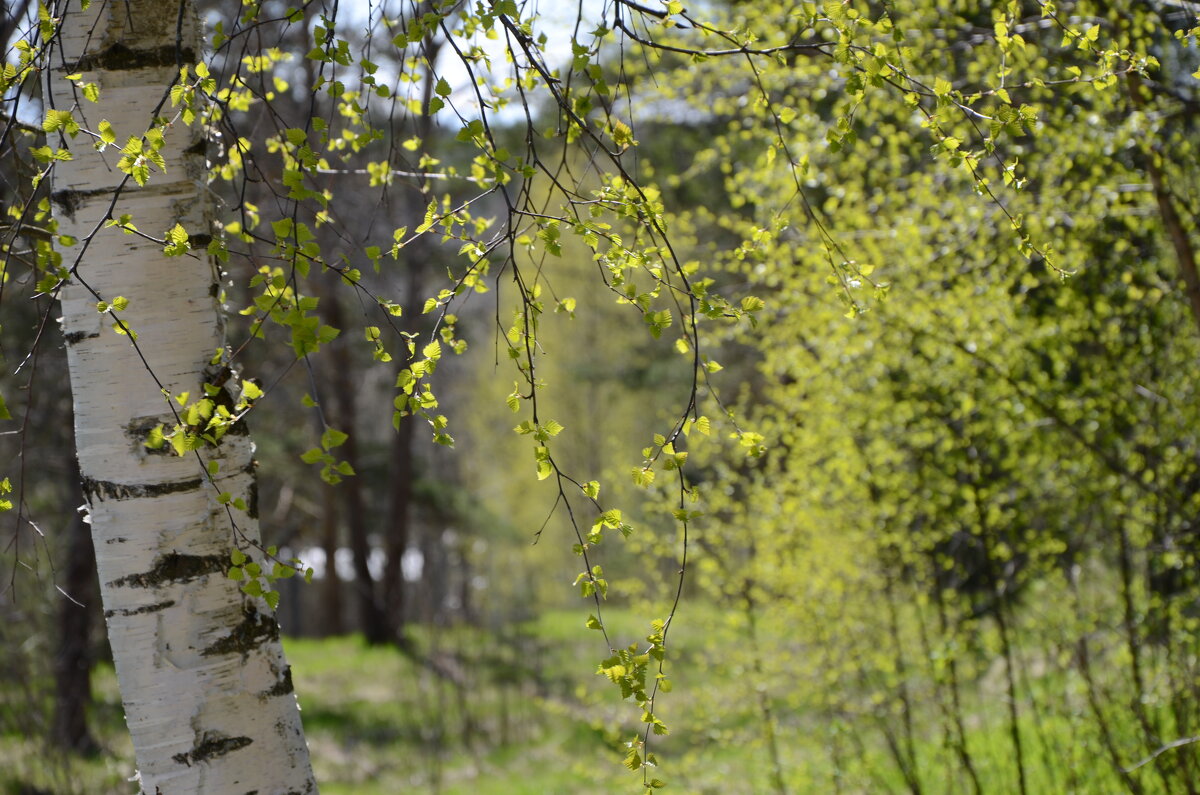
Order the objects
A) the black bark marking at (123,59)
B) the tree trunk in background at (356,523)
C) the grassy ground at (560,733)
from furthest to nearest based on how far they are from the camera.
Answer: the tree trunk in background at (356,523) → the grassy ground at (560,733) → the black bark marking at (123,59)

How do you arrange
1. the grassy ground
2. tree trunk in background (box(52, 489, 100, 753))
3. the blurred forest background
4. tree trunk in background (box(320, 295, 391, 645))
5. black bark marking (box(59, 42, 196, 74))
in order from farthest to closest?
tree trunk in background (box(320, 295, 391, 645)), tree trunk in background (box(52, 489, 100, 753)), the grassy ground, the blurred forest background, black bark marking (box(59, 42, 196, 74))

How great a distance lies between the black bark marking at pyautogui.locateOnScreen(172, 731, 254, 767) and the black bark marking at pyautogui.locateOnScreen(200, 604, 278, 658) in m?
0.15

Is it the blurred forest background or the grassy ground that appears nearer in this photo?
the blurred forest background

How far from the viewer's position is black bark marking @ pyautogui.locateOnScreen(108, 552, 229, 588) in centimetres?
183

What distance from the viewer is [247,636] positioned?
1.89 m

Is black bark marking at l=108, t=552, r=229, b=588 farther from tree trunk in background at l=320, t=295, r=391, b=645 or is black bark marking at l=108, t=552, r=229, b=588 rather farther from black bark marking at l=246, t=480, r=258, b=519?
tree trunk in background at l=320, t=295, r=391, b=645

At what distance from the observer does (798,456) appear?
4969 millimetres

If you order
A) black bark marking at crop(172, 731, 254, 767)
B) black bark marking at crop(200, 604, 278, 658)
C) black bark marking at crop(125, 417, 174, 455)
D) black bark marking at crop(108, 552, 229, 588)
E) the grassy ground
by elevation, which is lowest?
the grassy ground

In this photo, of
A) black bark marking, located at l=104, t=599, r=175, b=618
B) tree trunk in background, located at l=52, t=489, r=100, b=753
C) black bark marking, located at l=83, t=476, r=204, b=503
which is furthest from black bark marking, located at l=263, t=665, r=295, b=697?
tree trunk in background, located at l=52, t=489, r=100, b=753

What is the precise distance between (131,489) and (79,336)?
326 mm

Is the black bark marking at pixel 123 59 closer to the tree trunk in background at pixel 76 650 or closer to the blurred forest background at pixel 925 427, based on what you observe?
the blurred forest background at pixel 925 427

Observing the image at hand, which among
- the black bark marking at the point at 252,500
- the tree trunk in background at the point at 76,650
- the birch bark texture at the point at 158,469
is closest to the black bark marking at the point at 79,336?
the birch bark texture at the point at 158,469

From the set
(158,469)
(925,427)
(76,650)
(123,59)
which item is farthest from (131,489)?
(76,650)

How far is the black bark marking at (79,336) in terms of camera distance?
74.5 inches
